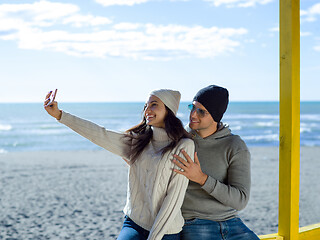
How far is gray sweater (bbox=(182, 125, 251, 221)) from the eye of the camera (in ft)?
6.16

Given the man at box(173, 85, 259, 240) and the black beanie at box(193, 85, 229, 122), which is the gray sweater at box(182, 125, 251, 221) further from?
the black beanie at box(193, 85, 229, 122)

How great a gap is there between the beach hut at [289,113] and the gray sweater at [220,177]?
44cm

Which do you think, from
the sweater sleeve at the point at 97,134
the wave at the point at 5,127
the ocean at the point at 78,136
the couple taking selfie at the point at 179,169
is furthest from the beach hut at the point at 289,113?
the wave at the point at 5,127

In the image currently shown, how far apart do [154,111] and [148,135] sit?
13 cm

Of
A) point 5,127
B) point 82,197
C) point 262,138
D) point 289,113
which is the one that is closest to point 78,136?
point 5,127

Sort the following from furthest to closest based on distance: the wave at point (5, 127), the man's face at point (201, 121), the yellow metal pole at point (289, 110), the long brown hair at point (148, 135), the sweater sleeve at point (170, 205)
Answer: the wave at point (5, 127), the yellow metal pole at point (289, 110), the man's face at point (201, 121), the long brown hair at point (148, 135), the sweater sleeve at point (170, 205)

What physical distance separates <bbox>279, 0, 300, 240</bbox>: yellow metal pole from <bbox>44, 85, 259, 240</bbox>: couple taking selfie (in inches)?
16.9

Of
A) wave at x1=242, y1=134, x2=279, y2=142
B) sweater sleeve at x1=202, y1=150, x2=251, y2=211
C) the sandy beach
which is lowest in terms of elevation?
the sandy beach

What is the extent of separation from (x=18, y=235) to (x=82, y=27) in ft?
105

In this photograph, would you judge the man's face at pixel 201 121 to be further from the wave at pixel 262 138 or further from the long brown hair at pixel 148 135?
the wave at pixel 262 138

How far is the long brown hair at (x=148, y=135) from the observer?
6.03 ft

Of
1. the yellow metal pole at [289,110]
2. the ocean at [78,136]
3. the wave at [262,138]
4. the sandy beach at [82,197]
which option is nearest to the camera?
the yellow metal pole at [289,110]

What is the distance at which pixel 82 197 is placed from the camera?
8312 millimetres

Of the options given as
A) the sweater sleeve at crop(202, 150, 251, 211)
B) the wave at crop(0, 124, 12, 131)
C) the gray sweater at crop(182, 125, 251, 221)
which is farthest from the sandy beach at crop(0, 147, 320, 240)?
the wave at crop(0, 124, 12, 131)
